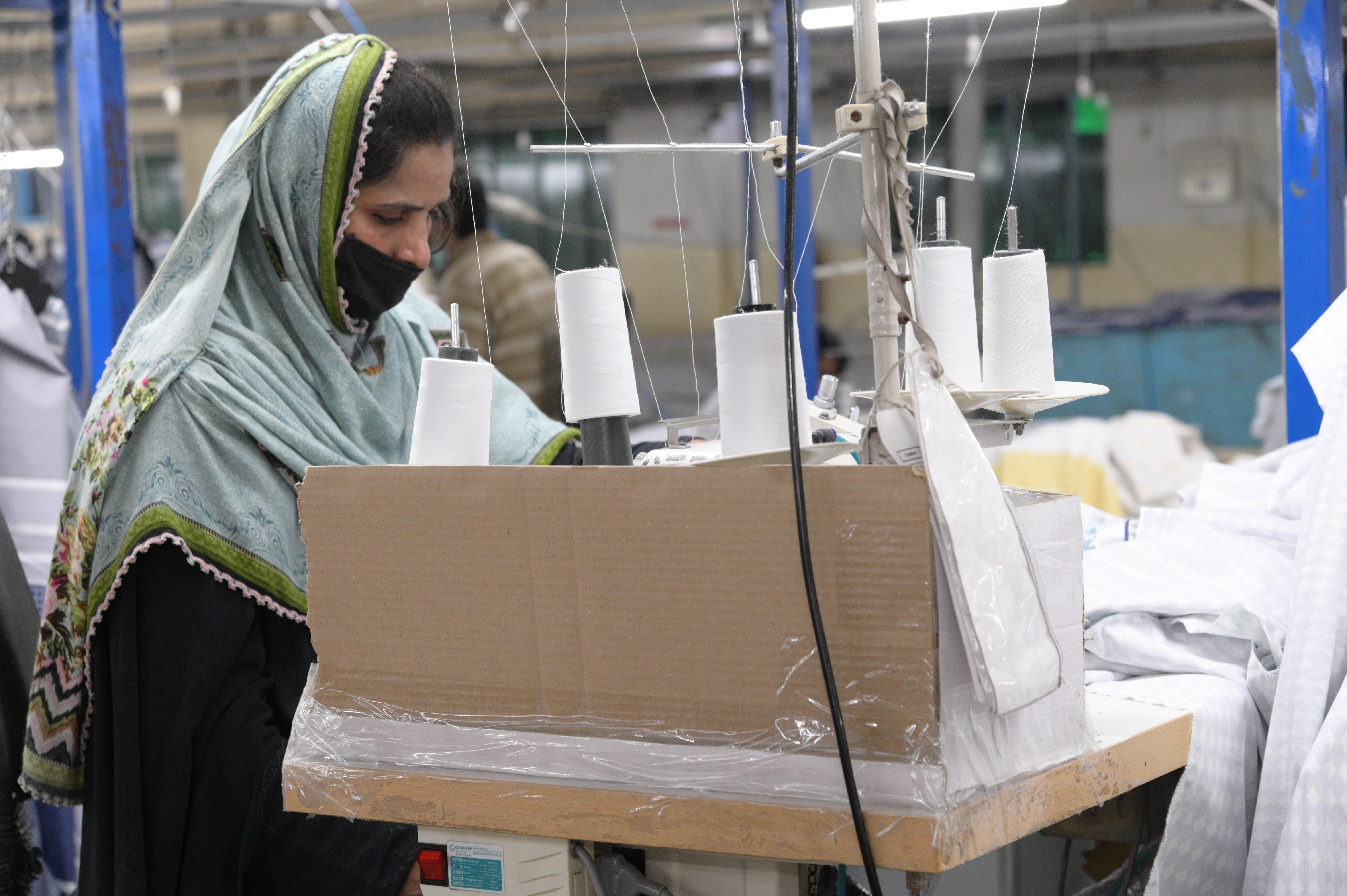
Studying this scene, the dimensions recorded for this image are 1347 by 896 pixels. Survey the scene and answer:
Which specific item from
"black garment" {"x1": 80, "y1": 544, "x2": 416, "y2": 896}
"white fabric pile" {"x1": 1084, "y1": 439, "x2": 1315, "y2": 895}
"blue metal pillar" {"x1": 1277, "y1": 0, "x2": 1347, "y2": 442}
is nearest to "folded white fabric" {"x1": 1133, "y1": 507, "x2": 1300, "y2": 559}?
"white fabric pile" {"x1": 1084, "y1": 439, "x2": 1315, "y2": 895}

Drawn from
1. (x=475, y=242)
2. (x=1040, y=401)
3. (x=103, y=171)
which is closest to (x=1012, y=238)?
(x=1040, y=401)

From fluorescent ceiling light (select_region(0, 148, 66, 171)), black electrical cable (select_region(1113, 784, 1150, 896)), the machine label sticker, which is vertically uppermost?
fluorescent ceiling light (select_region(0, 148, 66, 171))

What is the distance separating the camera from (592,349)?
1.19 metres

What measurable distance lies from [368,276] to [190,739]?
63 centimetres

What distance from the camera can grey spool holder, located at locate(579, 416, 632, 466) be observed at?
3.89 ft

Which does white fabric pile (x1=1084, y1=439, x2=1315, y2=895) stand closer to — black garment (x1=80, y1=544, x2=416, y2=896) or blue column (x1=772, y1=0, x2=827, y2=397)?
black garment (x1=80, y1=544, x2=416, y2=896)

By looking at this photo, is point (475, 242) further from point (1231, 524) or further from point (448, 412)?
point (1231, 524)

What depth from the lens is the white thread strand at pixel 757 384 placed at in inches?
39.3

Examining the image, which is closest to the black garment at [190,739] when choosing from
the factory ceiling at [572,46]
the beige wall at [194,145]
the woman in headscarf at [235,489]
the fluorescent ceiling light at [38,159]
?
the woman in headscarf at [235,489]

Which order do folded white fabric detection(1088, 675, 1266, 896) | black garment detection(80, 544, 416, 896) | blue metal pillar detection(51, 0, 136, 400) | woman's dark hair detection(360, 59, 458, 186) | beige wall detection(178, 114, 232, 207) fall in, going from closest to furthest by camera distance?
folded white fabric detection(1088, 675, 1266, 896)
black garment detection(80, 544, 416, 896)
woman's dark hair detection(360, 59, 458, 186)
blue metal pillar detection(51, 0, 136, 400)
beige wall detection(178, 114, 232, 207)

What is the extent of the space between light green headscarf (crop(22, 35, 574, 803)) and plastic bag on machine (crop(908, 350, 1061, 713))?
85 centimetres

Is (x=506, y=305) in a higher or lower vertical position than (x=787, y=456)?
higher

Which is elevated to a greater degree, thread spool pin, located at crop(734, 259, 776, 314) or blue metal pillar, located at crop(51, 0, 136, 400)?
blue metal pillar, located at crop(51, 0, 136, 400)

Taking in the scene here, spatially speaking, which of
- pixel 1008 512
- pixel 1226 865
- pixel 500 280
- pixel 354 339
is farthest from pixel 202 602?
pixel 500 280
